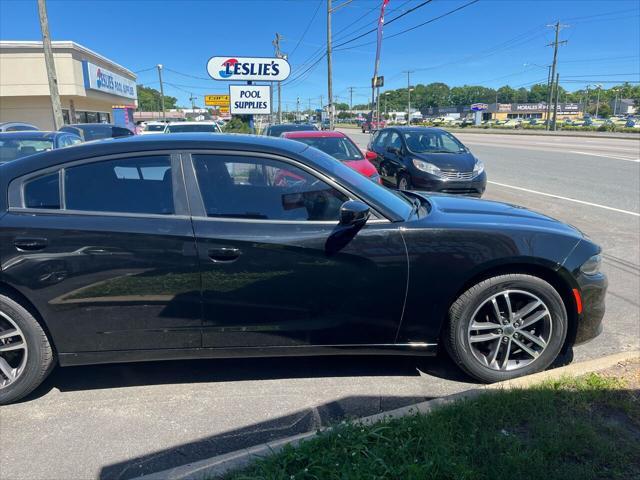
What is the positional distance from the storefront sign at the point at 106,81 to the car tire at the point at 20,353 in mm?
27242

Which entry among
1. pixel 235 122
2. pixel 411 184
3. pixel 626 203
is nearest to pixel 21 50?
pixel 235 122

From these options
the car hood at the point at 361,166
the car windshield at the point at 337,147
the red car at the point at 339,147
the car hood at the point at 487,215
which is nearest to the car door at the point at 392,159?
the red car at the point at 339,147

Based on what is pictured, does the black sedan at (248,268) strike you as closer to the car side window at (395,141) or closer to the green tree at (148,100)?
the car side window at (395,141)

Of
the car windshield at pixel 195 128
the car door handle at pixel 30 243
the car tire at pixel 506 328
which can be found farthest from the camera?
the car windshield at pixel 195 128

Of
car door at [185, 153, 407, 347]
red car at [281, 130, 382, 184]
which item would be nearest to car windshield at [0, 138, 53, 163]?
→ red car at [281, 130, 382, 184]

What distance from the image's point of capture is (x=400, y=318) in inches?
123

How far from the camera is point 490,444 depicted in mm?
2422

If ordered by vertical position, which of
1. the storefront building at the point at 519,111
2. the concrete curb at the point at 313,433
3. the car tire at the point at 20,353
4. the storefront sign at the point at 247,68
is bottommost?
the concrete curb at the point at 313,433

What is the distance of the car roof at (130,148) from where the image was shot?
121 inches

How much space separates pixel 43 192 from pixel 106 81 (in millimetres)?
31142

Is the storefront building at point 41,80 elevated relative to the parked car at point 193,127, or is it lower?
elevated

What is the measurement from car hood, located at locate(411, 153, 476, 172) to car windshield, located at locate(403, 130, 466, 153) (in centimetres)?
45

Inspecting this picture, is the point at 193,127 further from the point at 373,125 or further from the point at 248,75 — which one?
the point at 373,125

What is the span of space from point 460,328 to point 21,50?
28.6 m
